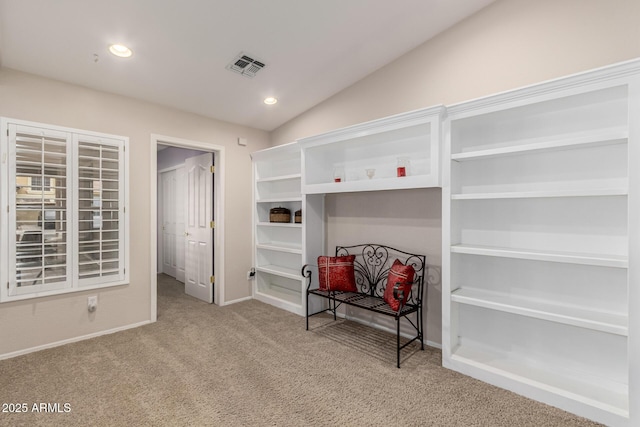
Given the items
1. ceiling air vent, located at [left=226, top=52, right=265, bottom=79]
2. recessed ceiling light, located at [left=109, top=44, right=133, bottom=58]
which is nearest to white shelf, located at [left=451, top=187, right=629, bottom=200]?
ceiling air vent, located at [left=226, top=52, right=265, bottom=79]

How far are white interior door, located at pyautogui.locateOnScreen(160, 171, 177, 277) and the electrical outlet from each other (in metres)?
2.67

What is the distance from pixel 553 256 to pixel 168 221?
5.96 metres

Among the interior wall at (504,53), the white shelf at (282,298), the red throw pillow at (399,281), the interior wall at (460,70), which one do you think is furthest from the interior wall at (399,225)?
the interior wall at (504,53)

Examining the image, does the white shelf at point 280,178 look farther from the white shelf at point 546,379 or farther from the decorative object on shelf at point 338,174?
the white shelf at point 546,379

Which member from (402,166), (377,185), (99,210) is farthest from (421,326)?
(99,210)

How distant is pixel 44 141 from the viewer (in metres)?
2.80

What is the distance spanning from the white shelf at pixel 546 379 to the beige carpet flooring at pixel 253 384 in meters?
0.11

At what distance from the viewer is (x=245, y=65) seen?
2980 millimetres

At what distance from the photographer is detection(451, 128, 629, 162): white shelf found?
6.03 ft

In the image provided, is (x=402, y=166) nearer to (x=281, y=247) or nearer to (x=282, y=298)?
(x=281, y=247)

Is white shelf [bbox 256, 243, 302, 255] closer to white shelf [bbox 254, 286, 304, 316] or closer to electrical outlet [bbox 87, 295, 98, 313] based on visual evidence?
white shelf [bbox 254, 286, 304, 316]

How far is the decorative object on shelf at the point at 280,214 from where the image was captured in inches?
162

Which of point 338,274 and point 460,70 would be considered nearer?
point 460,70

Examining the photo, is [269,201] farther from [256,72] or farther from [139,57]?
[139,57]
